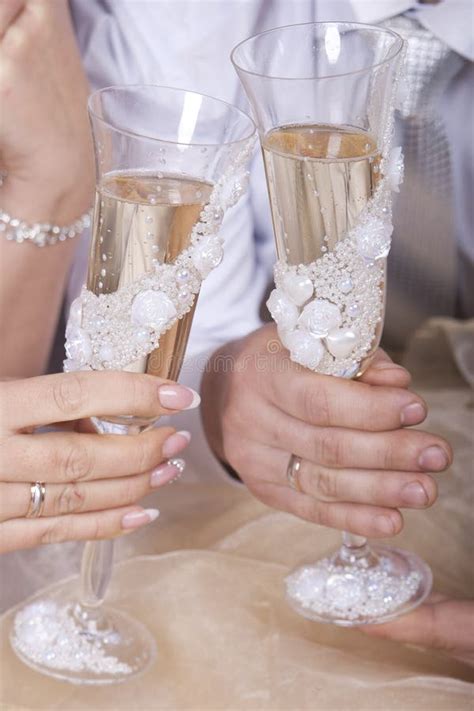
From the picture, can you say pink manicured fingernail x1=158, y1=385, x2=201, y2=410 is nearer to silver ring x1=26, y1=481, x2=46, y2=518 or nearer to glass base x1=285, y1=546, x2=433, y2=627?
silver ring x1=26, y1=481, x2=46, y2=518

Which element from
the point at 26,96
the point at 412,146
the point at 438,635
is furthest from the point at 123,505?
the point at 412,146

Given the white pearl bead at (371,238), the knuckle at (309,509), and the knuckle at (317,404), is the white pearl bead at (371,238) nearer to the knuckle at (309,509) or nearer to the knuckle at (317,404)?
the knuckle at (317,404)

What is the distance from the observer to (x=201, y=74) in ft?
4.41

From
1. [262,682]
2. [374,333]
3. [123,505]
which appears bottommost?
[262,682]

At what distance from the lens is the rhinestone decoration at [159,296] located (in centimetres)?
80

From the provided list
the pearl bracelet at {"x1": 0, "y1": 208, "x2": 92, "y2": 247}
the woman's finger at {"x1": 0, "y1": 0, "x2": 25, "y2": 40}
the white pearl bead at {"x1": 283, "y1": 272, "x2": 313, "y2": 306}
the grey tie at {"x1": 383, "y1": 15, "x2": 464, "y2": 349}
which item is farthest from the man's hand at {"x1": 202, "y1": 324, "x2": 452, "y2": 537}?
the grey tie at {"x1": 383, "y1": 15, "x2": 464, "y2": 349}

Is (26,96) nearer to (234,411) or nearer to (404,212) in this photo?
(234,411)

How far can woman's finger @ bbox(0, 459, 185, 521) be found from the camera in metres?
0.87

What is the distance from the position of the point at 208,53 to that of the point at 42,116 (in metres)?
0.28

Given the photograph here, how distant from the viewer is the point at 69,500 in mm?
893

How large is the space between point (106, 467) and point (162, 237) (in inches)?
8.8

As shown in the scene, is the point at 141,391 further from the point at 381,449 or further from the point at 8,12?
the point at 8,12

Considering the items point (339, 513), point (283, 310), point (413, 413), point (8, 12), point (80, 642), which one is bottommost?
point (80, 642)

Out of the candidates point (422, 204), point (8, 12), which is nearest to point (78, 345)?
point (8, 12)
